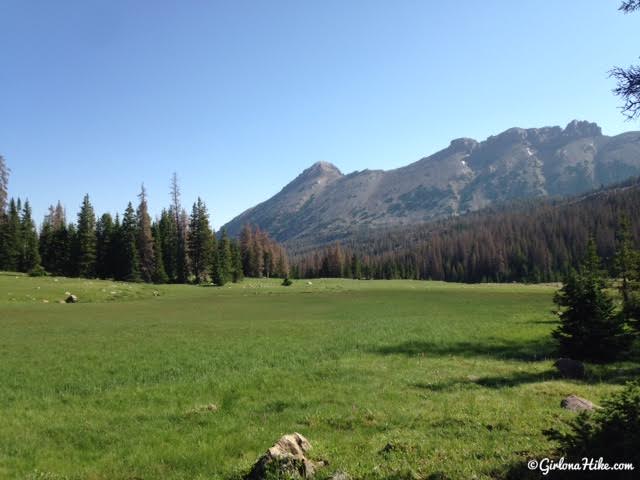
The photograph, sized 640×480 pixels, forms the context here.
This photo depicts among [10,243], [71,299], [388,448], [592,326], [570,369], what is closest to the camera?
[388,448]

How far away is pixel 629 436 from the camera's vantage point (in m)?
7.56

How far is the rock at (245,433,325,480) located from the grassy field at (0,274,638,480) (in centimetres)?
53

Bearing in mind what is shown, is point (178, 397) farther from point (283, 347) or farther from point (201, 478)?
point (283, 347)

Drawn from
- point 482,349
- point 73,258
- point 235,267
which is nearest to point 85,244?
point 73,258

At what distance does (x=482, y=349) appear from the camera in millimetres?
26656

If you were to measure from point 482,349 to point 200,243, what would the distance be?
9531 cm

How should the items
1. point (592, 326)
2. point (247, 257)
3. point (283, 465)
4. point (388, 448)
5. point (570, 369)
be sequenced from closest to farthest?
point (283, 465), point (388, 448), point (570, 369), point (592, 326), point (247, 257)

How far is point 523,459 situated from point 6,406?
18263 mm

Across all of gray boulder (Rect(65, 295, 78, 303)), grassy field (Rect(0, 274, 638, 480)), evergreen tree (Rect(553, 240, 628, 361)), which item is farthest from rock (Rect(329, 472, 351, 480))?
gray boulder (Rect(65, 295, 78, 303))

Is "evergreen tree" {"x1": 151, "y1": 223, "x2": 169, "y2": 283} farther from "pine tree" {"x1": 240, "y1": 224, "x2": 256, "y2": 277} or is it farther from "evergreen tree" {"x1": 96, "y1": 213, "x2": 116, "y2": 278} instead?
"pine tree" {"x1": 240, "y1": 224, "x2": 256, "y2": 277}

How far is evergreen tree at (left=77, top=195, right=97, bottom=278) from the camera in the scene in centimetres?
10017

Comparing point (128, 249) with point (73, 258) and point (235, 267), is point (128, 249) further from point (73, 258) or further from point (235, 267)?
point (235, 267)

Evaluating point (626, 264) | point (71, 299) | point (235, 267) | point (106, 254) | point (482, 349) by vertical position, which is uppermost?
point (106, 254)

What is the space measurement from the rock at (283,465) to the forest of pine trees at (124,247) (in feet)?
323
